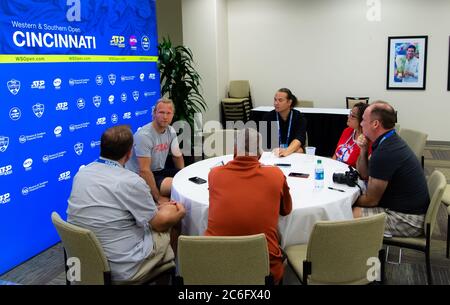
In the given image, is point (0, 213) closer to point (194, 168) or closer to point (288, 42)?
point (194, 168)

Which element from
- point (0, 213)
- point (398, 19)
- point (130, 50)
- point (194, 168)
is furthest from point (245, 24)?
point (0, 213)

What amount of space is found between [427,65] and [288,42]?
277cm

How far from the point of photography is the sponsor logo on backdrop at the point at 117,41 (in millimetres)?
Answer: 4454

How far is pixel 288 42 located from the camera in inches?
338

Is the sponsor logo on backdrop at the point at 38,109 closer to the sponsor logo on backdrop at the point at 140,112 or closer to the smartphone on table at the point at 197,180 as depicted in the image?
the smartphone on table at the point at 197,180

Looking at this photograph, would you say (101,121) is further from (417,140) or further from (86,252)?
(417,140)

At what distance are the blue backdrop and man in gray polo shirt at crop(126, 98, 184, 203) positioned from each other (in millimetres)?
728

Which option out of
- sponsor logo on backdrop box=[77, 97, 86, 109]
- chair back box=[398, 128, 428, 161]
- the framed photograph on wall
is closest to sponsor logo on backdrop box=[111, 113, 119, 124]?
sponsor logo on backdrop box=[77, 97, 86, 109]

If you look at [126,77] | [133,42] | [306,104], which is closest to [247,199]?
[126,77]

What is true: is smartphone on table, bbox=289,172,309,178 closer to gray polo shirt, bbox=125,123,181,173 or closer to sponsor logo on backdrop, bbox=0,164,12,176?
gray polo shirt, bbox=125,123,181,173

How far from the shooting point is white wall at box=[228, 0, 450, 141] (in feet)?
25.3

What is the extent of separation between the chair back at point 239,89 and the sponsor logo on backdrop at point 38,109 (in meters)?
5.70

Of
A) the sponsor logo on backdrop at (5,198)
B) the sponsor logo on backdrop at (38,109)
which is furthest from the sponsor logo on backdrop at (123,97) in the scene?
the sponsor logo on backdrop at (5,198)
